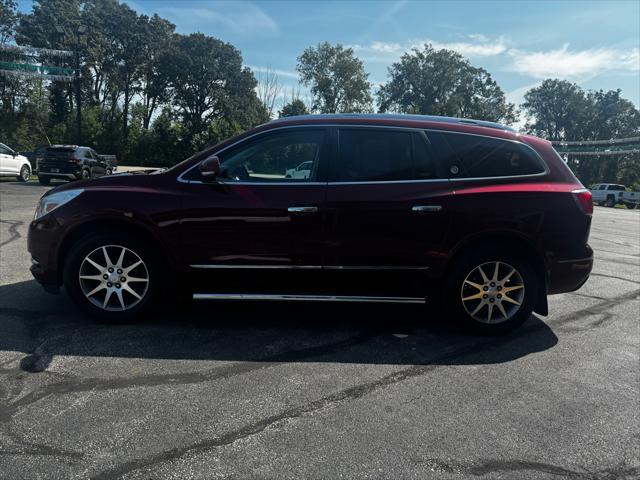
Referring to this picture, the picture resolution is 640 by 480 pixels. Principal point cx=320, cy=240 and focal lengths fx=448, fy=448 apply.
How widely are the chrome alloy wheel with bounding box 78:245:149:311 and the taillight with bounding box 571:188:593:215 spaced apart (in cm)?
396

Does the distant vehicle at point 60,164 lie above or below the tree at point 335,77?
below

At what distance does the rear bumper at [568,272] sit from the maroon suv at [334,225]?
0.01 m

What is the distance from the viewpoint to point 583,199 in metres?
4.12

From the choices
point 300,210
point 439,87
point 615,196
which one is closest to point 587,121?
point 439,87

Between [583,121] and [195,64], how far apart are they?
6935cm

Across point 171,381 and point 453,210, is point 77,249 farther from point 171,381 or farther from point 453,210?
point 453,210

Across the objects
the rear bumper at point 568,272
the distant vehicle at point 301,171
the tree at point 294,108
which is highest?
the tree at point 294,108

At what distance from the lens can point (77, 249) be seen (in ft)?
13.1

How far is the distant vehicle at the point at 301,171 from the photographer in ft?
13.1

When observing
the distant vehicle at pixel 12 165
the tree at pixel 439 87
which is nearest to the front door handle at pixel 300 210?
the distant vehicle at pixel 12 165

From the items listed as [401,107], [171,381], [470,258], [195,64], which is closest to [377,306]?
[470,258]

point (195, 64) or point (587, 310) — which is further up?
point (195, 64)

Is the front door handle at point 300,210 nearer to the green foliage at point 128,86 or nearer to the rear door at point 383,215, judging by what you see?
the rear door at point 383,215

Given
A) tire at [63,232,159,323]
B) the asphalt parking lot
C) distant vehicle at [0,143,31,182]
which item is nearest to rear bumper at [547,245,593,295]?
the asphalt parking lot
